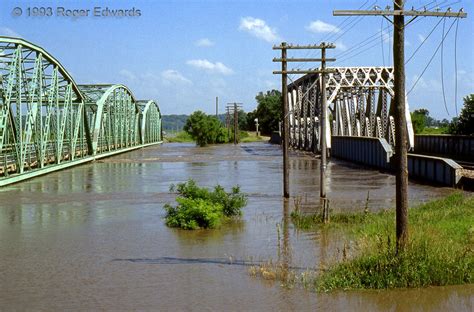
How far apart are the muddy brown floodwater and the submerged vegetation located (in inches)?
17.1

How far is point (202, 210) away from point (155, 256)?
3830 millimetres

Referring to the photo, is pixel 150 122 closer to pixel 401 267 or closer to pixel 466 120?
pixel 466 120

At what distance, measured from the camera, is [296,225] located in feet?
57.1

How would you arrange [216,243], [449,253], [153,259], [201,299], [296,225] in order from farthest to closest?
[296,225], [216,243], [153,259], [449,253], [201,299]

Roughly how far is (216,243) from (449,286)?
621 centimetres

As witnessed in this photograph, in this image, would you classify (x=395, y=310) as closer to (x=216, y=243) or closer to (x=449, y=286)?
(x=449, y=286)

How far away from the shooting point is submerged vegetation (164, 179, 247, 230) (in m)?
17.3

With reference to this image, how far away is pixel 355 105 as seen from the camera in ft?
206

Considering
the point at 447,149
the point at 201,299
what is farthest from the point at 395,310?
the point at 447,149

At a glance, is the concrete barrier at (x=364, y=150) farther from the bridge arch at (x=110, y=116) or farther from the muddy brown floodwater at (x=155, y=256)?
the bridge arch at (x=110, y=116)

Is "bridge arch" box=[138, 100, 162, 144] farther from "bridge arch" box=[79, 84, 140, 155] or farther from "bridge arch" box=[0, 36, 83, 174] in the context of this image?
"bridge arch" box=[0, 36, 83, 174]

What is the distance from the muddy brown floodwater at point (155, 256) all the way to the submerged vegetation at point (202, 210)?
0.43 m

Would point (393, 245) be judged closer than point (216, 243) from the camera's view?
Yes

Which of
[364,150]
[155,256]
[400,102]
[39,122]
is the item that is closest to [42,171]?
[39,122]
